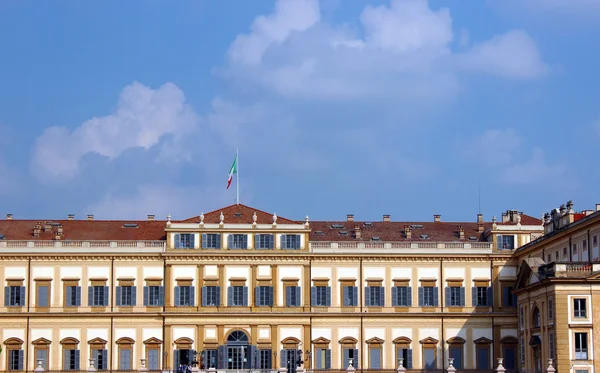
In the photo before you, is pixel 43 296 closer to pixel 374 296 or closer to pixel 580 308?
pixel 374 296

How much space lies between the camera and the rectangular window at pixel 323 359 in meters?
87.2

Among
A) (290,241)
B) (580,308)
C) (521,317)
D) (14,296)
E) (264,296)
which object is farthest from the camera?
(290,241)

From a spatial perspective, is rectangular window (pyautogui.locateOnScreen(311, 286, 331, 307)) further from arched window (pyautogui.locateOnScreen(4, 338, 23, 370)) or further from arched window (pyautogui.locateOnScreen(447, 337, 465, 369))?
arched window (pyautogui.locateOnScreen(4, 338, 23, 370))

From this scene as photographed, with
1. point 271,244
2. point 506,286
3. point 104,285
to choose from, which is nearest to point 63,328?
point 104,285

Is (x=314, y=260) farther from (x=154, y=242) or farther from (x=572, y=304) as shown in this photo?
(x=572, y=304)

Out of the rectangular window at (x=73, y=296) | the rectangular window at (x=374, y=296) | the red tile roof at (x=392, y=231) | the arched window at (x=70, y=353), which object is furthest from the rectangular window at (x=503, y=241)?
the arched window at (x=70, y=353)

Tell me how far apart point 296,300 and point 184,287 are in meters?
7.64

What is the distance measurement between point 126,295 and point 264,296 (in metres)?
9.31


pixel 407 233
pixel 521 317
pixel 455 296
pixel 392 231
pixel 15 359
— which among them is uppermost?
pixel 392 231

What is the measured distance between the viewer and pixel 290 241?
289ft

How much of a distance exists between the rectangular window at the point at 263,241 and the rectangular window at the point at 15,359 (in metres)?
17.3

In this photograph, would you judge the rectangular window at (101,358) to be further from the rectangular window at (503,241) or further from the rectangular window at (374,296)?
the rectangular window at (503,241)

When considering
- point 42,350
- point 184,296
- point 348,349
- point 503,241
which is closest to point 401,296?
point 348,349

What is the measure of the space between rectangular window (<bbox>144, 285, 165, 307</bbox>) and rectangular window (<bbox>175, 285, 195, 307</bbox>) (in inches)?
37.2
